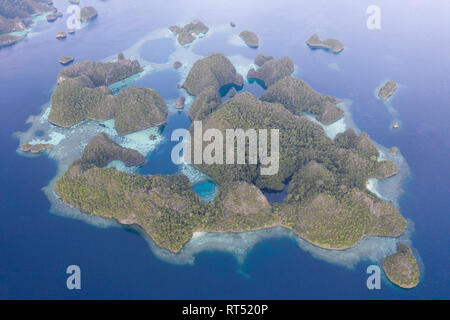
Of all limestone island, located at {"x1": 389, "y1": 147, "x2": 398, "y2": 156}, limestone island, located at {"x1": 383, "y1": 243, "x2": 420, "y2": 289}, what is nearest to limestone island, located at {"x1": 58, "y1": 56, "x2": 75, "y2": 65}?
limestone island, located at {"x1": 389, "y1": 147, "x2": 398, "y2": 156}

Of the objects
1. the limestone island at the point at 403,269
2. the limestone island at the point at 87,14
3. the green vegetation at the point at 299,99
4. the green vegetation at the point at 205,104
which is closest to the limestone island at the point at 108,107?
the green vegetation at the point at 205,104

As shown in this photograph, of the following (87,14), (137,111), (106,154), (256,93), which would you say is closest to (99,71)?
(137,111)

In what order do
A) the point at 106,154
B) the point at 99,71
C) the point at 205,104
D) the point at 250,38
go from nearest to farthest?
the point at 106,154 < the point at 205,104 < the point at 99,71 < the point at 250,38

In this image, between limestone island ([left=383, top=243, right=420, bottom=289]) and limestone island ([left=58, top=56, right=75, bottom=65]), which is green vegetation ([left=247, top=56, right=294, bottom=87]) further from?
limestone island ([left=58, top=56, right=75, bottom=65])

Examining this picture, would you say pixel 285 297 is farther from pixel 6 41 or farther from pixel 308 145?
pixel 6 41

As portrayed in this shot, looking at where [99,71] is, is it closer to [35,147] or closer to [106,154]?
[35,147]

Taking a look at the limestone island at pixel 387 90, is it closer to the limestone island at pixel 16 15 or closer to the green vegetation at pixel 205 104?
the green vegetation at pixel 205 104
